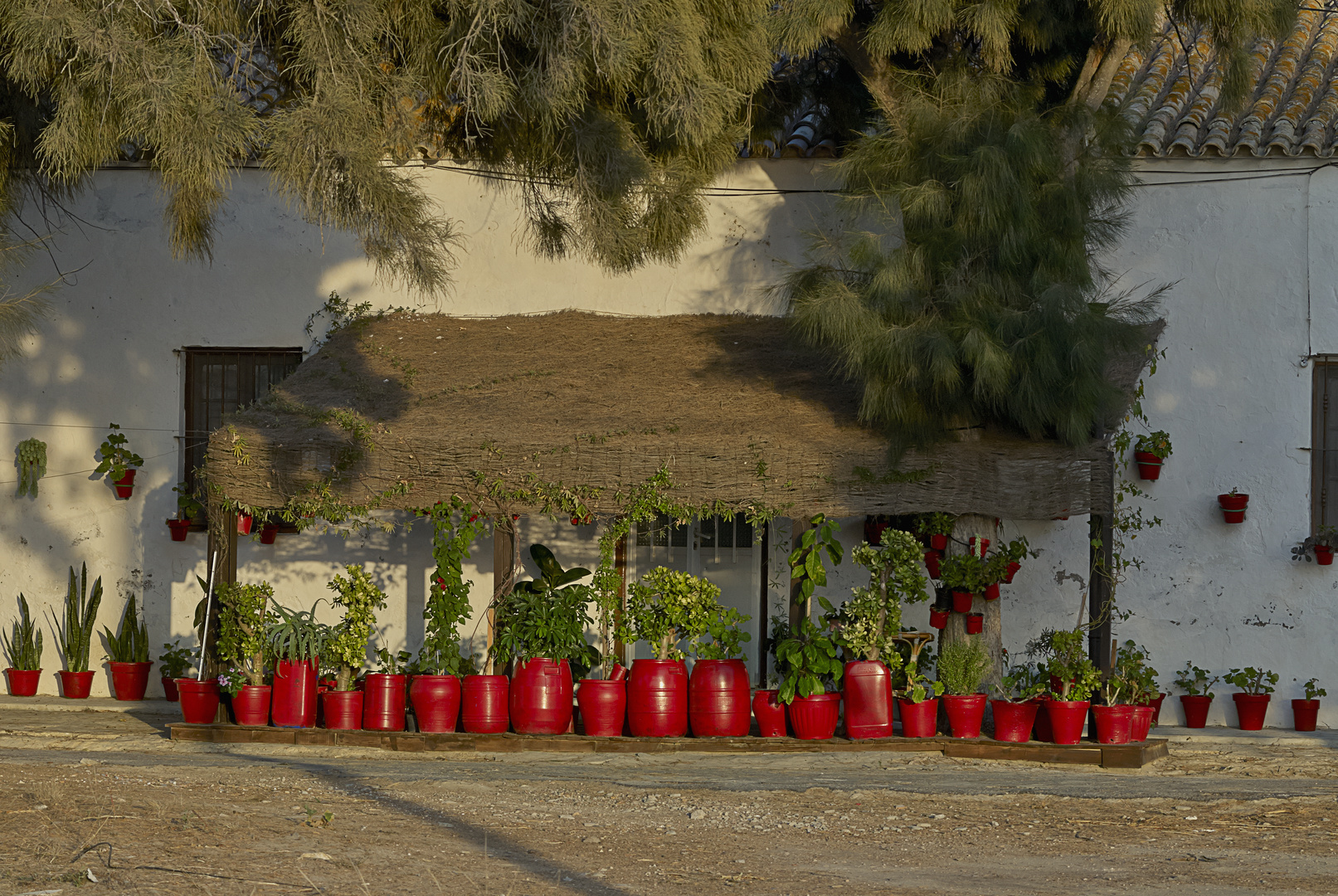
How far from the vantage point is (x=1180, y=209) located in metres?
10.0

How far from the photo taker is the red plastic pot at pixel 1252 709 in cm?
969

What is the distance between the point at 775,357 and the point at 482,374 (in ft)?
6.95

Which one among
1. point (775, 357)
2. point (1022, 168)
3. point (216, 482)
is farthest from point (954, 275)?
point (216, 482)

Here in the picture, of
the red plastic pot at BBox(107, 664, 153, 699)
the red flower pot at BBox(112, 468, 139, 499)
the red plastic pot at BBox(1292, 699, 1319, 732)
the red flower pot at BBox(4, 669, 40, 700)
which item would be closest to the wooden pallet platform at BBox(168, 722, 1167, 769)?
the red plastic pot at BBox(1292, 699, 1319, 732)

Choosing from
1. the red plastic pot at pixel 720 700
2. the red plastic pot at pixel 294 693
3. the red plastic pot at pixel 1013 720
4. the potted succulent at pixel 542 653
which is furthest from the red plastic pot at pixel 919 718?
the red plastic pot at pixel 294 693

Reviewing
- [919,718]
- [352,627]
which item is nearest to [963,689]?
[919,718]

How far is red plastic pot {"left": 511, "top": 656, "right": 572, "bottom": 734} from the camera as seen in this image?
8195 mm

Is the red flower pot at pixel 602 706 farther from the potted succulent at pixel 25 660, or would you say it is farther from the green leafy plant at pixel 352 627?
the potted succulent at pixel 25 660

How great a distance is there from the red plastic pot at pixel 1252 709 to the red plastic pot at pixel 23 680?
925 centimetres

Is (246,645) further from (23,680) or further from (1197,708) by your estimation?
(1197,708)

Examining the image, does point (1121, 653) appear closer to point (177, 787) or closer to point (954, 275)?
point (954, 275)

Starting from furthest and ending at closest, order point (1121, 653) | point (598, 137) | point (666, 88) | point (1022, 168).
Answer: point (1121, 653) < point (1022, 168) < point (598, 137) < point (666, 88)

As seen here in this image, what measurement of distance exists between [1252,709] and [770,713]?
13.0ft

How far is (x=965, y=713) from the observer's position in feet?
26.7
